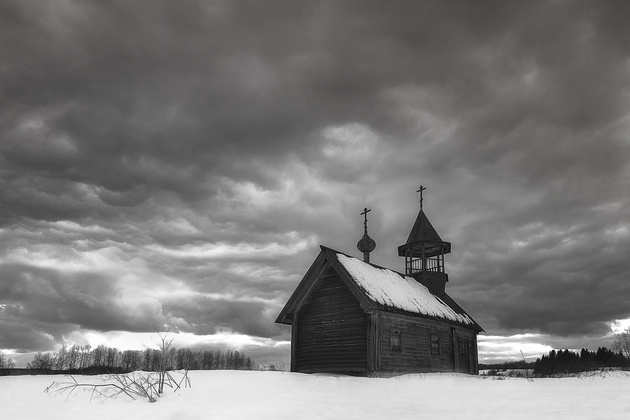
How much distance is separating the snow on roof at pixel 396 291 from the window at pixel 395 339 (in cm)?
110

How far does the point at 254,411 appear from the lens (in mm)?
7379

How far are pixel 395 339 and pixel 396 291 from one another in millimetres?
2849

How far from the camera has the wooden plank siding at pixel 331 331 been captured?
20891mm

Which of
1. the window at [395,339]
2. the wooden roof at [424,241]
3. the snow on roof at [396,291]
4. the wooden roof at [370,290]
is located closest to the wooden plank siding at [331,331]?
the wooden roof at [370,290]

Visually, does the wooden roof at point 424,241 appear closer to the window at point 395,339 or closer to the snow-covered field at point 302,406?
the window at point 395,339

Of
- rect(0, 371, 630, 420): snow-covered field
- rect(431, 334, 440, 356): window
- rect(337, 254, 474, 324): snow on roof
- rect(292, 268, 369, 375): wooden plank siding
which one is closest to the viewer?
rect(0, 371, 630, 420): snow-covered field

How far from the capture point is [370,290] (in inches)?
832

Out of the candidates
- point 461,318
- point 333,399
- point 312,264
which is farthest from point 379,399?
point 461,318

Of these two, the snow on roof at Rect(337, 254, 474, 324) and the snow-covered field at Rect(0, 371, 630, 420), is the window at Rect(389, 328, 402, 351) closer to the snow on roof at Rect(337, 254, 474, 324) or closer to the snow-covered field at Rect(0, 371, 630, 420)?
the snow on roof at Rect(337, 254, 474, 324)

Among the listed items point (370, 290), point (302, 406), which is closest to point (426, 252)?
point (370, 290)

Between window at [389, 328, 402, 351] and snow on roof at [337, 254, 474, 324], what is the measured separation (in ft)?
3.62

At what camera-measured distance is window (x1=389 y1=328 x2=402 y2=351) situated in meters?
21.6

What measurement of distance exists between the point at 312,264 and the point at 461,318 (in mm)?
11377

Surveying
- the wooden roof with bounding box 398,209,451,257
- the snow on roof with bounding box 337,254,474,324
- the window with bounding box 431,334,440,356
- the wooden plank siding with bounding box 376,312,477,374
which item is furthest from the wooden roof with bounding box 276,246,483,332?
the wooden roof with bounding box 398,209,451,257
